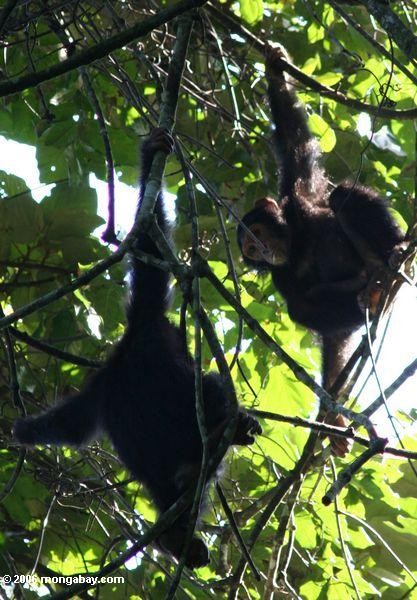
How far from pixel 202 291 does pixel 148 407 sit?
1.14 metres

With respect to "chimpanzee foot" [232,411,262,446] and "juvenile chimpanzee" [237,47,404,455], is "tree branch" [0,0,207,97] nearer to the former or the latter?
"chimpanzee foot" [232,411,262,446]

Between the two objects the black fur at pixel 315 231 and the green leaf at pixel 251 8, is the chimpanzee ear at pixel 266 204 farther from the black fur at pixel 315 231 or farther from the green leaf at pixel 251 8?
the green leaf at pixel 251 8

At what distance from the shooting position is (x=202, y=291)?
5.35m

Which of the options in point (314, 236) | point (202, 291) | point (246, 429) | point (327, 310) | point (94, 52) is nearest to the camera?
point (94, 52)

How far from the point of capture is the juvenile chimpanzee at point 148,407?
4.37 meters

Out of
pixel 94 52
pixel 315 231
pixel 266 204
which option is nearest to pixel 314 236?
pixel 315 231

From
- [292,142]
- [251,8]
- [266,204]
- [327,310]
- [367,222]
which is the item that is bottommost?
[327,310]

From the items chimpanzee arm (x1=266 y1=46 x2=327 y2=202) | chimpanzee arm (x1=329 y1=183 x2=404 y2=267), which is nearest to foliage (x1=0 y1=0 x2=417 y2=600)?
chimpanzee arm (x1=266 y1=46 x2=327 y2=202)

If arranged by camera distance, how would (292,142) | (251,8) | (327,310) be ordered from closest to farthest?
(251,8), (327,310), (292,142)

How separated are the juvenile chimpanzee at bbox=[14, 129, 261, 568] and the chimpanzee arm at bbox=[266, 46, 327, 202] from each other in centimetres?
187

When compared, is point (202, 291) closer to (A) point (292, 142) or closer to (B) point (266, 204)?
(B) point (266, 204)

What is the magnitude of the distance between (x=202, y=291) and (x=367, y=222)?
1238mm

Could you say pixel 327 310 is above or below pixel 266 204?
below

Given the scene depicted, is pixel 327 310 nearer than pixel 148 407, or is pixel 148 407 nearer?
pixel 148 407
